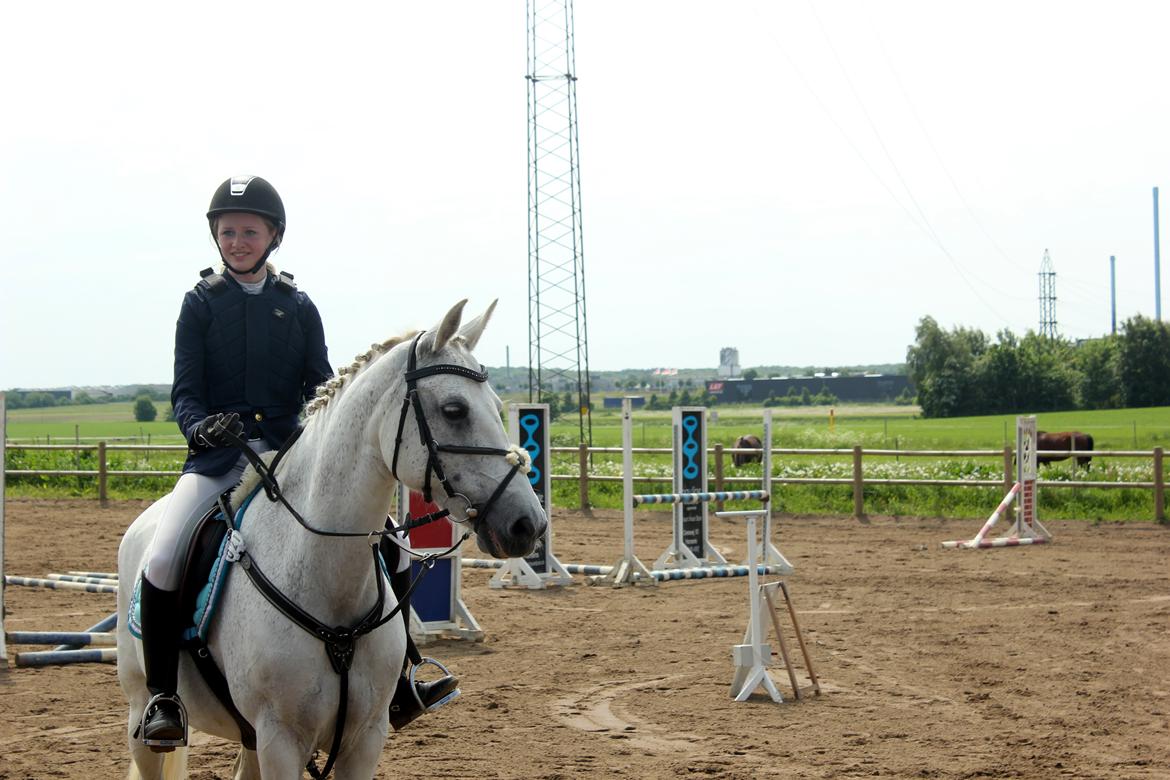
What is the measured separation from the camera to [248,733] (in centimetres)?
383

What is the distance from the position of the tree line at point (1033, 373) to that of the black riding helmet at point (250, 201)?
228 ft

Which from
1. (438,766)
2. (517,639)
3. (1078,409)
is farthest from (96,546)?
(1078,409)

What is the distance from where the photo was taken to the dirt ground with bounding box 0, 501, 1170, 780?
20.3 ft

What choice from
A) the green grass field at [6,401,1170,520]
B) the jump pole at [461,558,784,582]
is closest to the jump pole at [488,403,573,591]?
the jump pole at [461,558,784,582]

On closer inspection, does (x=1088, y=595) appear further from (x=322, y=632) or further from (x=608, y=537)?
(x=322, y=632)

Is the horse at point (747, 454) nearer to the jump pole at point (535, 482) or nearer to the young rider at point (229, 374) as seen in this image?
the jump pole at point (535, 482)

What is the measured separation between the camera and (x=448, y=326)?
3367mm

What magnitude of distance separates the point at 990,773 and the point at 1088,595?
6.91 metres

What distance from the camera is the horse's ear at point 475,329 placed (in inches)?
138

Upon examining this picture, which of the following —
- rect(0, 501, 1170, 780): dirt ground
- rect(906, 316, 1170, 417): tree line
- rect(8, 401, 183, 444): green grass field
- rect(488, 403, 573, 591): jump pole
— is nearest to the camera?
rect(0, 501, 1170, 780): dirt ground

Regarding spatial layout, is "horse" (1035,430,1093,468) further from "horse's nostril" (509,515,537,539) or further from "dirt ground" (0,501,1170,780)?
"horse's nostril" (509,515,537,539)

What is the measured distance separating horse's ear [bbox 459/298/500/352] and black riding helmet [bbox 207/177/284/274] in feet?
3.76

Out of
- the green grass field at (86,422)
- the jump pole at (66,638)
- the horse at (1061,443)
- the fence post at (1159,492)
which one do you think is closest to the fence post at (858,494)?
the fence post at (1159,492)

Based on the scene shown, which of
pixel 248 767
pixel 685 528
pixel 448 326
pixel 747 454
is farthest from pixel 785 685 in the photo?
pixel 747 454
